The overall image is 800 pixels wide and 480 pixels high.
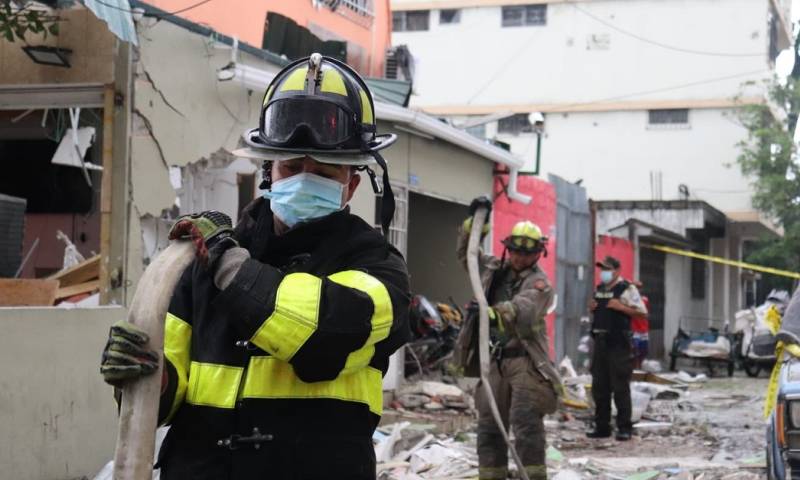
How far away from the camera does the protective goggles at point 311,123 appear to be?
2.72 meters

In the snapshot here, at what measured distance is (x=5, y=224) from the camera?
317 inches

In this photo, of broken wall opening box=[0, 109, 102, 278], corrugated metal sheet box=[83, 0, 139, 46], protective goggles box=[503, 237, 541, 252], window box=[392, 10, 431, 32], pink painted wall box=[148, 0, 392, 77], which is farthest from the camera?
window box=[392, 10, 431, 32]

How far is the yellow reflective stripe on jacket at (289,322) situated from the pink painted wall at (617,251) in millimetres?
18304

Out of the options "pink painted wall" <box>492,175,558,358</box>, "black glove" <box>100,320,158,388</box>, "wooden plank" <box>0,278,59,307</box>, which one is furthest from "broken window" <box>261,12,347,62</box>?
"black glove" <box>100,320,158,388</box>

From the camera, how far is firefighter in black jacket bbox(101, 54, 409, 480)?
246 centimetres

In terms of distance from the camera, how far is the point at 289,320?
2.43 m

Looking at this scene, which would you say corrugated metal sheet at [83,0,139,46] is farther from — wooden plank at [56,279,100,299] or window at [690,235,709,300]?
window at [690,235,709,300]

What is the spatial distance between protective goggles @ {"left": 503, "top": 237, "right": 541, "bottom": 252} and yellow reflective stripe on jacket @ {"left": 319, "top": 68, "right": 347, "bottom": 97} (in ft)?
16.5

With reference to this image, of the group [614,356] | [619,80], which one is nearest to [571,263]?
[614,356]

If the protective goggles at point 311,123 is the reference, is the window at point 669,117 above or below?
above

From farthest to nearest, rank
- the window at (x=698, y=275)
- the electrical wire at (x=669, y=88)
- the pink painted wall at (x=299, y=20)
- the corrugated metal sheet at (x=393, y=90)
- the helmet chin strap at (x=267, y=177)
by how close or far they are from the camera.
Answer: the electrical wire at (x=669, y=88) < the window at (x=698, y=275) < the pink painted wall at (x=299, y=20) < the corrugated metal sheet at (x=393, y=90) < the helmet chin strap at (x=267, y=177)

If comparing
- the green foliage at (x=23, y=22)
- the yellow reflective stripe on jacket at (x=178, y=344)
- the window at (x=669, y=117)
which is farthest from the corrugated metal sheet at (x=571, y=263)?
the yellow reflective stripe on jacket at (x=178, y=344)

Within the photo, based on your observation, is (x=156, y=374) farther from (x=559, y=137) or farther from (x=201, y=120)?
(x=559, y=137)

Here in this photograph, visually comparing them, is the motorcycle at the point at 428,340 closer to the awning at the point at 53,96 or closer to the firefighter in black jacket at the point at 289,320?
the awning at the point at 53,96
